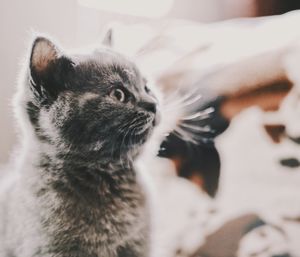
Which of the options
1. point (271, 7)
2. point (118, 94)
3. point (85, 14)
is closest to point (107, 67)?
point (118, 94)

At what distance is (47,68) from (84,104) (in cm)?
8

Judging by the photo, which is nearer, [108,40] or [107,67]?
[107,67]

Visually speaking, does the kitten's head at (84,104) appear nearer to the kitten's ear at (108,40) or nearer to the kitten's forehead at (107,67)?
the kitten's forehead at (107,67)

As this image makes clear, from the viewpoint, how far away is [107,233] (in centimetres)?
74

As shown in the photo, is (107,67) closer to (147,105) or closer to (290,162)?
(147,105)

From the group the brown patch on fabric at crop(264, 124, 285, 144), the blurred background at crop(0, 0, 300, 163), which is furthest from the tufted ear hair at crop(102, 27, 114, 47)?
the brown patch on fabric at crop(264, 124, 285, 144)

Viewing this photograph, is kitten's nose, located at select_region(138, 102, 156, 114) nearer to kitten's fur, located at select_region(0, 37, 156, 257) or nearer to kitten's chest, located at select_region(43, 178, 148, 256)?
kitten's fur, located at select_region(0, 37, 156, 257)

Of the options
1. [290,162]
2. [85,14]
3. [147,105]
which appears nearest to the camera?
[290,162]

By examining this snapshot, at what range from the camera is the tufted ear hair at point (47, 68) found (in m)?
0.71

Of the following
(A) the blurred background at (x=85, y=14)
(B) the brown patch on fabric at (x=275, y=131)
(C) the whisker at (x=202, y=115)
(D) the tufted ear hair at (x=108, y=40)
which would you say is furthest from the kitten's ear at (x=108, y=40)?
(B) the brown patch on fabric at (x=275, y=131)

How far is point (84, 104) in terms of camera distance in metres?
0.73

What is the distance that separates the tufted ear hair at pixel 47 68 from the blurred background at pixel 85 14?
0.81 ft

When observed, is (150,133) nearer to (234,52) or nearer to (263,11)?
(234,52)

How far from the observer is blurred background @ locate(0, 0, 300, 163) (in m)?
0.98
